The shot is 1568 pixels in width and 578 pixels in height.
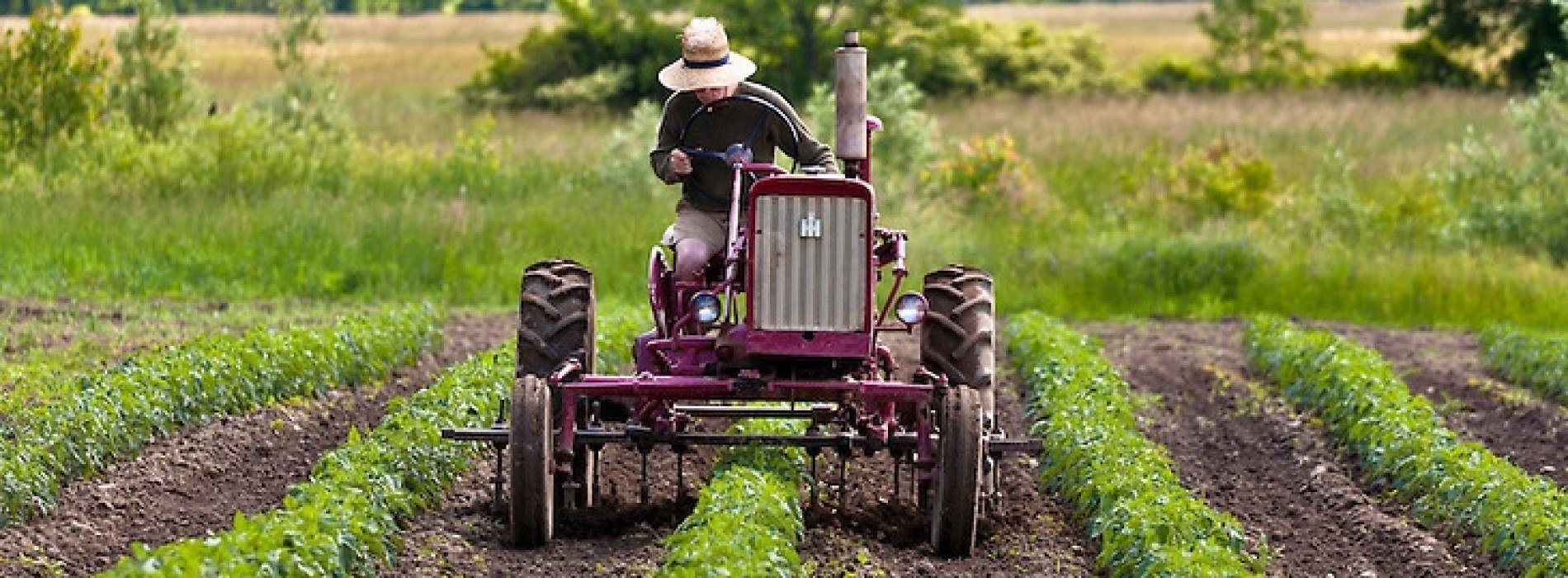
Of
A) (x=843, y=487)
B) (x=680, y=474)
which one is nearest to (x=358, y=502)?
(x=680, y=474)

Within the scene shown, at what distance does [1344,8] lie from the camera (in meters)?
91.8

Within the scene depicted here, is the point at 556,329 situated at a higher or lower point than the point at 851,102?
lower

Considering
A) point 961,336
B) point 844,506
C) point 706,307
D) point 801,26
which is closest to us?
point 706,307

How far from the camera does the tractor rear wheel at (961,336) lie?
1372cm

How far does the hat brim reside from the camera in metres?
12.8

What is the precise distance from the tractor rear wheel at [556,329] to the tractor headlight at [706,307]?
1004 mm

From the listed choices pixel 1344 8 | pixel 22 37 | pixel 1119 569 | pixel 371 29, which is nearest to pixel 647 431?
pixel 1119 569

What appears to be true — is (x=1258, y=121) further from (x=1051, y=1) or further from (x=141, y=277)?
(x=1051, y=1)

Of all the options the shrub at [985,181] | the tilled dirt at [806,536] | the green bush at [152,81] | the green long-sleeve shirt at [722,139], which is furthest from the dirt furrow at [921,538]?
the green bush at [152,81]

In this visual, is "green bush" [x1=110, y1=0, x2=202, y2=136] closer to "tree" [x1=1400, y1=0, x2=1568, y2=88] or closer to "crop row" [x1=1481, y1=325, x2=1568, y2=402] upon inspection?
"crop row" [x1=1481, y1=325, x2=1568, y2=402]

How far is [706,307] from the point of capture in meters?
12.4

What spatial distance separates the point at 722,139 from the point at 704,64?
1.41 ft

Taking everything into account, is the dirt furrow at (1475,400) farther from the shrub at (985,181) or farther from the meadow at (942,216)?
the shrub at (985,181)

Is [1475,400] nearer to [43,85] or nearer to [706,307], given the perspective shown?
[706,307]
